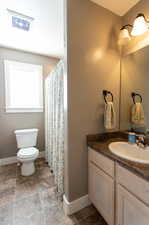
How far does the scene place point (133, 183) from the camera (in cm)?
80

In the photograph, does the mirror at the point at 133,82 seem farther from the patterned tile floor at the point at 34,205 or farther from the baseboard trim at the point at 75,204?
the patterned tile floor at the point at 34,205

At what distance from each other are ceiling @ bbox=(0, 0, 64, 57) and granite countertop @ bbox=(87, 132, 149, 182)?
169 centimetres

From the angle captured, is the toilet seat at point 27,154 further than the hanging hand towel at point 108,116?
Yes

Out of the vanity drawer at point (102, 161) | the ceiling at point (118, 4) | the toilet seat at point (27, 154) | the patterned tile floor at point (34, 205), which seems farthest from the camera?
the toilet seat at point (27, 154)

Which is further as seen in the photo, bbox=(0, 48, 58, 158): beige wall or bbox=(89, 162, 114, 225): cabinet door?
bbox=(0, 48, 58, 158): beige wall

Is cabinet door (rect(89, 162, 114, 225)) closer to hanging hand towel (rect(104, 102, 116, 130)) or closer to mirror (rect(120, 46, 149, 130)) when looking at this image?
hanging hand towel (rect(104, 102, 116, 130))

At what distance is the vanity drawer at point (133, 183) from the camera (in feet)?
2.37

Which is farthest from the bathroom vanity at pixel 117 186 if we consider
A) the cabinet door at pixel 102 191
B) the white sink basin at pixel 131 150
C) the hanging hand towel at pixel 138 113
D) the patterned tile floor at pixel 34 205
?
the hanging hand towel at pixel 138 113

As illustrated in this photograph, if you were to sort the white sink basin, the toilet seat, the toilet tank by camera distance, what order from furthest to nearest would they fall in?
the toilet tank
the toilet seat
the white sink basin

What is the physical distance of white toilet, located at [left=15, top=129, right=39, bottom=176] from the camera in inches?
75.8

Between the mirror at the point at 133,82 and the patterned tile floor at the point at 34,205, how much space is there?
1.19 metres

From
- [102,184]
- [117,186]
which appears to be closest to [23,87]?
[102,184]

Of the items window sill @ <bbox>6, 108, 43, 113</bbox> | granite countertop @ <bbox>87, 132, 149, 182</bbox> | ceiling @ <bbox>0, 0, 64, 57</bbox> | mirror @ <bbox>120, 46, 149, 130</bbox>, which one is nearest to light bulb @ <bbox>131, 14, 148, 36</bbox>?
mirror @ <bbox>120, 46, 149, 130</bbox>

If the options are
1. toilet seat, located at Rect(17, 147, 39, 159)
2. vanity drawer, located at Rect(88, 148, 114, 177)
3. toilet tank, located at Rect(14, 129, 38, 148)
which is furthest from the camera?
toilet tank, located at Rect(14, 129, 38, 148)
